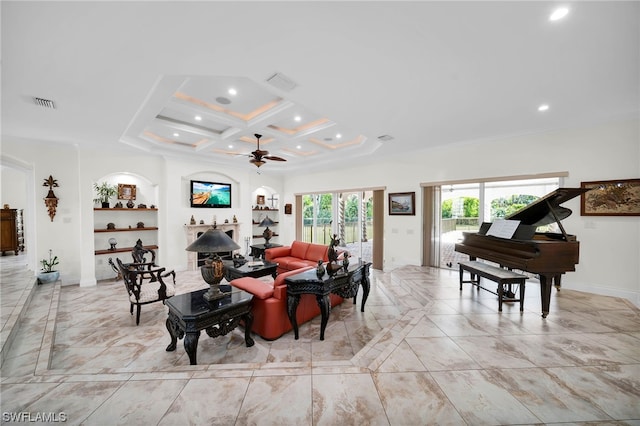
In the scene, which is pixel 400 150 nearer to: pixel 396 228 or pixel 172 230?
pixel 396 228

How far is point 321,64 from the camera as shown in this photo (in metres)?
2.34

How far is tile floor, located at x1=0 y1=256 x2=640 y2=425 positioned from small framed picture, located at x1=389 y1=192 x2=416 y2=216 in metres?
2.71

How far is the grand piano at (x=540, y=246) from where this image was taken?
2.97 m

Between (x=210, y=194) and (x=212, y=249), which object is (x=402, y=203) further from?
(x=210, y=194)

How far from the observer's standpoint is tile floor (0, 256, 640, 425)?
1633 millimetres

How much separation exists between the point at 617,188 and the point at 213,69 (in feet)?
19.8

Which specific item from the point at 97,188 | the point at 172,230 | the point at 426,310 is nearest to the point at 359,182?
the point at 426,310

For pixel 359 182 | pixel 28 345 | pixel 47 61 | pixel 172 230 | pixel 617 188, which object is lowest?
pixel 28 345

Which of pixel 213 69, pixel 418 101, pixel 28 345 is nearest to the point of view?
pixel 213 69

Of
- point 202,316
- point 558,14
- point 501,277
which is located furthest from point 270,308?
point 558,14

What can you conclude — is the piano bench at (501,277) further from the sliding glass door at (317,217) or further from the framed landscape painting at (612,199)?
the sliding glass door at (317,217)

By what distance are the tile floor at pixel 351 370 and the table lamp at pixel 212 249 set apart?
732mm

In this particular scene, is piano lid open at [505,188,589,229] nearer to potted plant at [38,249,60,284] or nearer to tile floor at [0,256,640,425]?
tile floor at [0,256,640,425]

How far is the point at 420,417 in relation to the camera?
1615 mm
